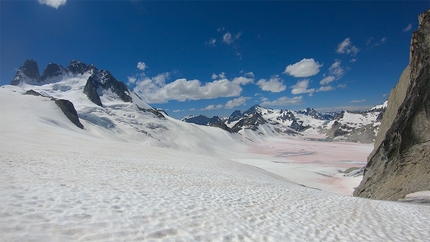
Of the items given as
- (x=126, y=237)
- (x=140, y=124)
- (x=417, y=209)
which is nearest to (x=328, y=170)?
(x=417, y=209)

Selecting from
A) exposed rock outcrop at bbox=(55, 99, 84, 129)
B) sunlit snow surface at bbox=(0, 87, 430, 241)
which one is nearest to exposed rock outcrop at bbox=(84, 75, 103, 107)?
exposed rock outcrop at bbox=(55, 99, 84, 129)

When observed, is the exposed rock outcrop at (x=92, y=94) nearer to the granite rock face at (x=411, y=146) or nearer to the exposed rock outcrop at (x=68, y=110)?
the exposed rock outcrop at (x=68, y=110)

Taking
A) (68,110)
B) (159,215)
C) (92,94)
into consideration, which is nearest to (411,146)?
(159,215)

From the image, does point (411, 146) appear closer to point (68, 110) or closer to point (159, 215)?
point (159, 215)

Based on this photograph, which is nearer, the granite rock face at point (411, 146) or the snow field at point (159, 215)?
the snow field at point (159, 215)

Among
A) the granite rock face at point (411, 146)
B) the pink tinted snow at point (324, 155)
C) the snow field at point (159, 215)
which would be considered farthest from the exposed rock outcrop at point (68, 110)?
the granite rock face at point (411, 146)

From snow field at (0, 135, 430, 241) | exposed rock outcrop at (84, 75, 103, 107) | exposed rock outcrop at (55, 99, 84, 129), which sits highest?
exposed rock outcrop at (84, 75, 103, 107)

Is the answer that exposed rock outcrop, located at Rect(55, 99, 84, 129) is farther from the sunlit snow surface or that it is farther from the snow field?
the snow field

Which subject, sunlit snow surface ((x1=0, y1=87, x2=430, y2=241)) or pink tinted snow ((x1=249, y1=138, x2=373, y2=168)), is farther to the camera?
pink tinted snow ((x1=249, y1=138, x2=373, y2=168))
